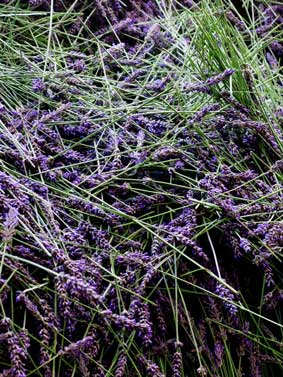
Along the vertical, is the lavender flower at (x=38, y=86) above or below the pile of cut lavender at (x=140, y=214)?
above

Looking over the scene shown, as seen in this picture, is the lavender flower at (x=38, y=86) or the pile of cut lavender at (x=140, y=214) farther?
the lavender flower at (x=38, y=86)

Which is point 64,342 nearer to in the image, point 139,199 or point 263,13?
point 139,199

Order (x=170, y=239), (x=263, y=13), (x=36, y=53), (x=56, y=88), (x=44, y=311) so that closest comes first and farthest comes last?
1. (x=44, y=311)
2. (x=170, y=239)
3. (x=56, y=88)
4. (x=36, y=53)
5. (x=263, y=13)

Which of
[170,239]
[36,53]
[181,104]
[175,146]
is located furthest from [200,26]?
[170,239]

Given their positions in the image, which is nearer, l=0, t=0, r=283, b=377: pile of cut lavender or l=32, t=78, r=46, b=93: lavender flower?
l=0, t=0, r=283, b=377: pile of cut lavender

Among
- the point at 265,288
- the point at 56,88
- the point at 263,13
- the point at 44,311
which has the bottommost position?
the point at 265,288

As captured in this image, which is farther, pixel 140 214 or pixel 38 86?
pixel 38 86

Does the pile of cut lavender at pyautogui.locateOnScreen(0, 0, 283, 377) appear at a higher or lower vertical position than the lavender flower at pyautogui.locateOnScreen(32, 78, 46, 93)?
lower

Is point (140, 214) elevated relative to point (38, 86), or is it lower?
lower
